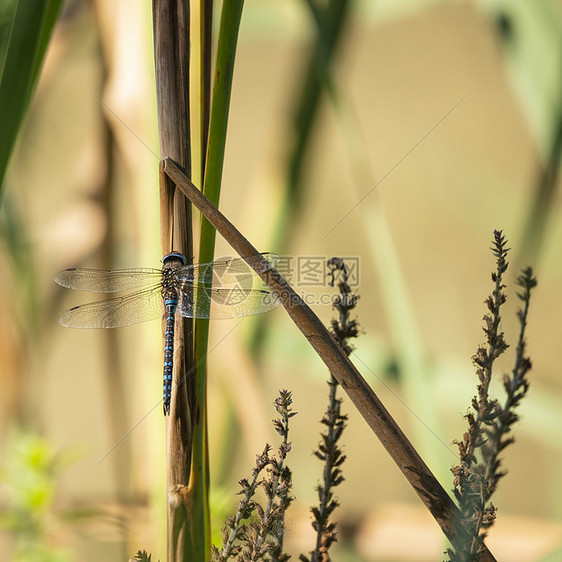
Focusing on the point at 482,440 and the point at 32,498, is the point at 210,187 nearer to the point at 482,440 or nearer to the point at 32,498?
the point at 482,440

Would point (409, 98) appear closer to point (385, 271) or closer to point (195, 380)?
point (385, 271)

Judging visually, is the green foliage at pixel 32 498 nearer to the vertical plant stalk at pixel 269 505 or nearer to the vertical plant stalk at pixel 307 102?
the vertical plant stalk at pixel 307 102

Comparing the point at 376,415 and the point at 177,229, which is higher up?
the point at 177,229

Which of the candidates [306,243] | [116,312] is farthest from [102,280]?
[306,243]

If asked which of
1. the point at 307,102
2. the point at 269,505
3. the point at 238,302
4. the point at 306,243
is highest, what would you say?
the point at 306,243

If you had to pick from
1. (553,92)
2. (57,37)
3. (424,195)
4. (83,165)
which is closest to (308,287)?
(553,92)

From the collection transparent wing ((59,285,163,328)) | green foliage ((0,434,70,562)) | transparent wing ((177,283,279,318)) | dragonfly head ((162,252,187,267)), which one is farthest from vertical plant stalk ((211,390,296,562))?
green foliage ((0,434,70,562))

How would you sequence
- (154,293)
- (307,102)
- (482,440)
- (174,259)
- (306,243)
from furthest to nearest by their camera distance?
(306,243), (154,293), (307,102), (174,259), (482,440)

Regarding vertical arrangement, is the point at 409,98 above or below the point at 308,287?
above
